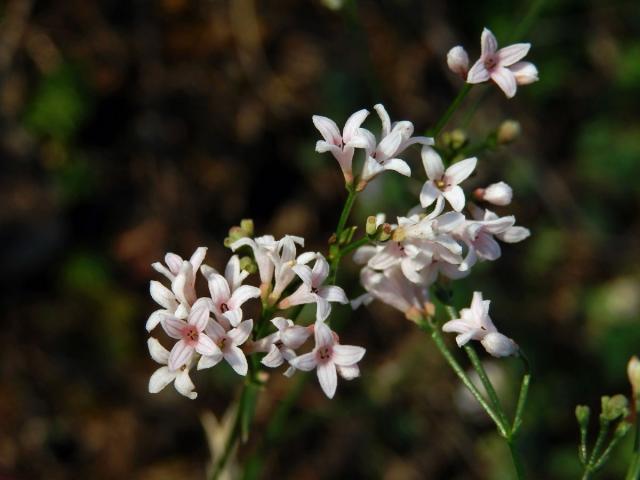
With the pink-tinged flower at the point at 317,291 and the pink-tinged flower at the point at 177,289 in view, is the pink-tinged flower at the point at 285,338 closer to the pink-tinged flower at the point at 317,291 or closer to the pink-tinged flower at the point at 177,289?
the pink-tinged flower at the point at 317,291

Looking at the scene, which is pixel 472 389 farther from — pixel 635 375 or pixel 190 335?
pixel 190 335

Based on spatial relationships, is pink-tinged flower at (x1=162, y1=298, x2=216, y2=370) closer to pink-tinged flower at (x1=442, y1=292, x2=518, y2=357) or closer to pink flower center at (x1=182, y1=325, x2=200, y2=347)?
pink flower center at (x1=182, y1=325, x2=200, y2=347)

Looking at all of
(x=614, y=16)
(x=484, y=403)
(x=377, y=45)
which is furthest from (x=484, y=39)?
(x=614, y=16)

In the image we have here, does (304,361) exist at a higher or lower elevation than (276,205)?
higher

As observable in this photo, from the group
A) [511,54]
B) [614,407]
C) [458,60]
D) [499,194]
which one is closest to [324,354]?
[499,194]

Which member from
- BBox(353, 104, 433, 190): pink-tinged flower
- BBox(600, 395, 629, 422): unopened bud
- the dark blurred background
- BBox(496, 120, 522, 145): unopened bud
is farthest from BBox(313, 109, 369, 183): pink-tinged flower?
the dark blurred background

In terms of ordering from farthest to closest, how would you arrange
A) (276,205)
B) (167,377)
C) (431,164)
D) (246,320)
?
(276,205) → (431,164) → (167,377) → (246,320)
